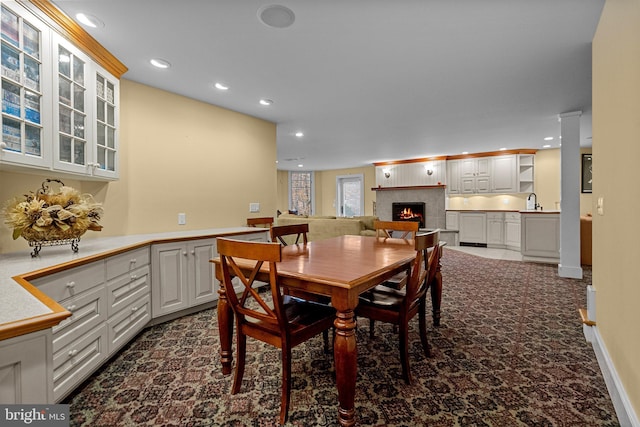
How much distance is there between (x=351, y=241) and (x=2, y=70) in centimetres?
254

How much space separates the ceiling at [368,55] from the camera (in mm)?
1984

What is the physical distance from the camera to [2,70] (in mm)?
1616

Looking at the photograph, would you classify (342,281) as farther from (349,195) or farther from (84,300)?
(349,195)

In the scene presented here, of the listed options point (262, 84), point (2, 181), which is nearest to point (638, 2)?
Result: point (262, 84)

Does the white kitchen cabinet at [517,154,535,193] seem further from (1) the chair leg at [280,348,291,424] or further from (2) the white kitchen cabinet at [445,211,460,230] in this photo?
(1) the chair leg at [280,348,291,424]

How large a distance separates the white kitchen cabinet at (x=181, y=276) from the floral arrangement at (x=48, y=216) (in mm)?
758

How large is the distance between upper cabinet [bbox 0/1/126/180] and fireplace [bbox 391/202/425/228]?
7401mm

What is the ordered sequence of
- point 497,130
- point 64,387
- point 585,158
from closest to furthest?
point 64,387, point 497,130, point 585,158

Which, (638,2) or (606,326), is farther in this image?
(606,326)

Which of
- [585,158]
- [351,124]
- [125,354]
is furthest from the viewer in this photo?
[585,158]

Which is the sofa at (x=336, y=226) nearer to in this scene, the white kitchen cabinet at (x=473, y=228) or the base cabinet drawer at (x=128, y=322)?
the base cabinet drawer at (x=128, y=322)

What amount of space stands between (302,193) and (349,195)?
1.74 meters

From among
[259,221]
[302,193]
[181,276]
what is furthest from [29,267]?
[302,193]

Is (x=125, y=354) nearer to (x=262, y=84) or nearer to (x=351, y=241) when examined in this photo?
(x=351, y=241)
